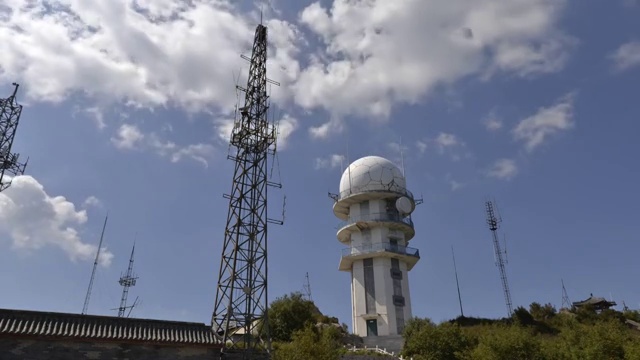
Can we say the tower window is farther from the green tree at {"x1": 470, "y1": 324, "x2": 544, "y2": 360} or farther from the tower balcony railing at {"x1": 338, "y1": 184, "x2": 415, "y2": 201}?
the green tree at {"x1": 470, "y1": 324, "x2": 544, "y2": 360}

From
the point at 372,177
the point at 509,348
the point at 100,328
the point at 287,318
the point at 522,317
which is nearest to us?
the point at 100,328

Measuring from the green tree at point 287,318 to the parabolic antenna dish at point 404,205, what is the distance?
54.2ft

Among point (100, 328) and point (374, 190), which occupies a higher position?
point (374, 190)

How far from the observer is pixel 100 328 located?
80.1ft

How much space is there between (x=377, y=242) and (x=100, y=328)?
108ft

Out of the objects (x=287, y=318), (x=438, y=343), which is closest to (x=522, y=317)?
(x=438, y=343)

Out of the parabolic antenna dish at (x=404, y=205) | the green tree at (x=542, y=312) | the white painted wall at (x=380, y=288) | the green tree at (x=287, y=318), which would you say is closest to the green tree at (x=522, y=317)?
the green tree at (x=542, y=312)

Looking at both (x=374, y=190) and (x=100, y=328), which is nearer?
(x=100, y=328)

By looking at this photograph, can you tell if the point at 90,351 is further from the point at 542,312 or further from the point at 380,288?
the point at 542,312

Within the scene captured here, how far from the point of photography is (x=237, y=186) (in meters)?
33.3

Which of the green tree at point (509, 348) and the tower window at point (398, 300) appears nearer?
the green tree at point (509, 348)

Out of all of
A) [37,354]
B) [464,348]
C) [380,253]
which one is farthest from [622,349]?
[37,354]

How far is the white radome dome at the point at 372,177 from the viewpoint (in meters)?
55.1

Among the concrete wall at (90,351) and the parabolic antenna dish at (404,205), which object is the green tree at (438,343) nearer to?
the concrete wall at (90,351)
